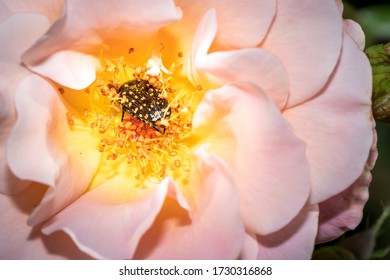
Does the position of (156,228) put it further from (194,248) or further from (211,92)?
(211,92)

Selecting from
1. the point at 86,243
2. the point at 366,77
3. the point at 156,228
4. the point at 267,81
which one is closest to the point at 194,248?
the point at 156,228

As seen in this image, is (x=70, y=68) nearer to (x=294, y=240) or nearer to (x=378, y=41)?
(x=294, y=240)

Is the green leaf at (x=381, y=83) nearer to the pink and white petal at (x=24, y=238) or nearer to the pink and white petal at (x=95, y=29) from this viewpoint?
the pink and white petal at (x=95, y=29)

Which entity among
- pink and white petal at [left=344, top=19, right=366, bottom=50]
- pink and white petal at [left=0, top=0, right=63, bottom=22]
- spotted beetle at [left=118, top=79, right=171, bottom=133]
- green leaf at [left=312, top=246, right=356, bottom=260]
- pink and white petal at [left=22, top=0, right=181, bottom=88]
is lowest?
green leaf at [left=312, top=246, right=356, bottom=260]

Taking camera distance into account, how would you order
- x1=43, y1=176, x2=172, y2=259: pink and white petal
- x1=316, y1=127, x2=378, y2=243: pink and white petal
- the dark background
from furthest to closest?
the dark background, x1=316, y1=127, x2=378, y2=243: pink and white petal, x1=43, y1=176, x2=172, y2=259: pink and white petal

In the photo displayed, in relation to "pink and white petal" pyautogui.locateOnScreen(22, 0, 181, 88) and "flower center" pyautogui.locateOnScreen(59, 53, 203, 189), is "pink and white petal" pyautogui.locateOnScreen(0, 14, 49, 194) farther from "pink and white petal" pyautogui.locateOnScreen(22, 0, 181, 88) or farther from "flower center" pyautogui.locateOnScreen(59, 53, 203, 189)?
"flower center" pyautogui.locateOnScreen(59, 53, 203, 189)

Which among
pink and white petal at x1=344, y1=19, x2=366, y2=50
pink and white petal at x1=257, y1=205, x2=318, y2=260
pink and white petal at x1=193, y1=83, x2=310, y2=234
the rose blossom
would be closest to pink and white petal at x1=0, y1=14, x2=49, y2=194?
the rose blossom

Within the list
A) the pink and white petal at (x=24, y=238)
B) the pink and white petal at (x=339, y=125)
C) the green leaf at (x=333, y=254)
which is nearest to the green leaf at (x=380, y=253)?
the green leaf at (x=333, y=254)
